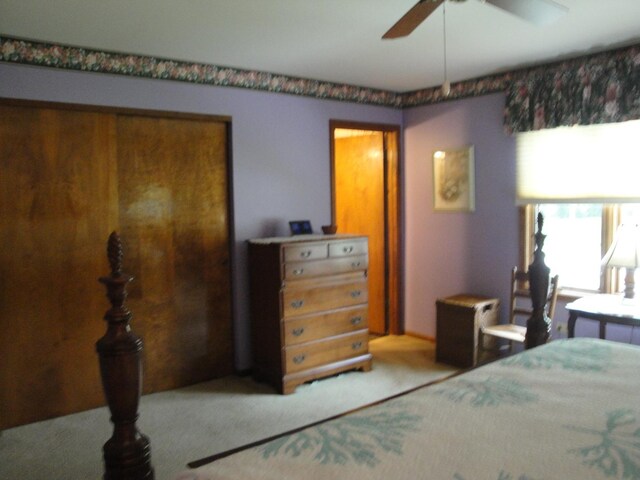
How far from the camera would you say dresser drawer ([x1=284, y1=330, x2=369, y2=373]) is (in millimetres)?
3779

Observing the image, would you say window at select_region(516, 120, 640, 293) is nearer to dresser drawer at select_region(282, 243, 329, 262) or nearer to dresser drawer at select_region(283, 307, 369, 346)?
dresser drawer at select_region(283, 307, 369, 346)

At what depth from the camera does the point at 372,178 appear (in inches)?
206

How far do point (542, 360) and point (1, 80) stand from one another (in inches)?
131

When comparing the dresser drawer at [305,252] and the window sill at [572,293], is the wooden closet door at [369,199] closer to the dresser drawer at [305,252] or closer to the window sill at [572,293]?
the dresser drawer at [305,252]

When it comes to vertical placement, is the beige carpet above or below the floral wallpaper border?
below

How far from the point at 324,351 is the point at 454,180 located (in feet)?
6.40

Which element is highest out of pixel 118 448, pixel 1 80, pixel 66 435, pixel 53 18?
pixel 53 18

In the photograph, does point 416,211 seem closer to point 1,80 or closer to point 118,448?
point 1,80

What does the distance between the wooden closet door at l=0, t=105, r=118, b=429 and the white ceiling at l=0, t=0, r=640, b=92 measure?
609 mm

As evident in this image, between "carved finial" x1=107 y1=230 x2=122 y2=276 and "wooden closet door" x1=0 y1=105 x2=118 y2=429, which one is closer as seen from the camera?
"carved finial" x1=107 y1=230 x2=122 y2=276

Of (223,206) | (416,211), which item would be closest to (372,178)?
(416,211)

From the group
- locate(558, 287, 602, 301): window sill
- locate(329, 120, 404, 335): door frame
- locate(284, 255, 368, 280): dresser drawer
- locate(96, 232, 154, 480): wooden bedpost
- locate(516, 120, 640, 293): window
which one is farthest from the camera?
locate(329, 120, 404, 335): door frame

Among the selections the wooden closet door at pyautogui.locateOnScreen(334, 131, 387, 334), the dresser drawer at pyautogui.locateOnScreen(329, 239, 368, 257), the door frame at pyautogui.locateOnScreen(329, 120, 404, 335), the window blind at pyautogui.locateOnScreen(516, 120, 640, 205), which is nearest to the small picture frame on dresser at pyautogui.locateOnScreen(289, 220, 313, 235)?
the dresser drawer at pyautogui.locateOnScreen(329, 239, 368, 257)

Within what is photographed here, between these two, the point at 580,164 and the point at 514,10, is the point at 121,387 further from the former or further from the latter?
the point at 580,164
